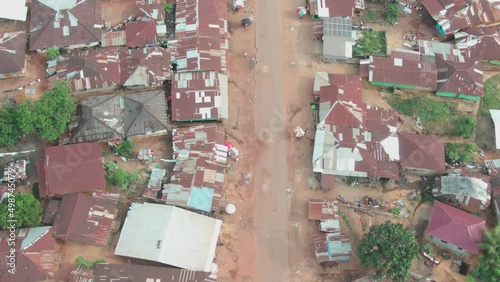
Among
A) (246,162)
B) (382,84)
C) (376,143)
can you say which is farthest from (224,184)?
(382,84)

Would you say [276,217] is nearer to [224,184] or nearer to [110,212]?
[224,184]

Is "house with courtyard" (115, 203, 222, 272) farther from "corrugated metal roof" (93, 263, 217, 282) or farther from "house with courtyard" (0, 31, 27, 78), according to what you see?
"house with courtyard" (0, 31, 27, 78)

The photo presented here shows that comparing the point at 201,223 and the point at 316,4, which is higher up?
the point at 316,4

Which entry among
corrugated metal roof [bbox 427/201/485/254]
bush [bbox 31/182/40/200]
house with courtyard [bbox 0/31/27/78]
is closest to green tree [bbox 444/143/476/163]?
corrugated metal roof [bbox 427/201/485/254]

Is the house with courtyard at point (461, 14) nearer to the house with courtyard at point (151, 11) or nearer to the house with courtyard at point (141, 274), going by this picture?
the house with courtyard at point (151, 11)

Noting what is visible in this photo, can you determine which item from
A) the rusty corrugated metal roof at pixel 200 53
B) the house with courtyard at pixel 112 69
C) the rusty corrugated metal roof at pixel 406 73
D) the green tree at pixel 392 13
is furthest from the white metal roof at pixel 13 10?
the green tree at pixel 392 13
